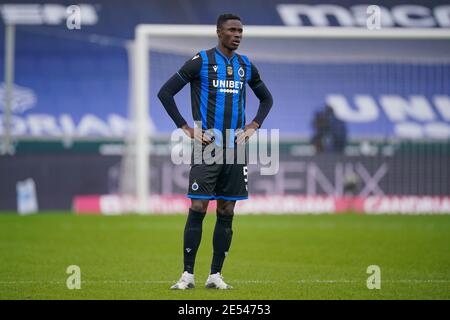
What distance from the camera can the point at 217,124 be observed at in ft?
26.6

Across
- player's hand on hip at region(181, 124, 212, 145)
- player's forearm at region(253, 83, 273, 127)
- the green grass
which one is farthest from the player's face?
the green grass

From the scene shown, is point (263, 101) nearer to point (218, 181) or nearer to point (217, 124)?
point (217, 124)

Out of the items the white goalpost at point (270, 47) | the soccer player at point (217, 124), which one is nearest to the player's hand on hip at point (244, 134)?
the soccer player at point (217, 124)

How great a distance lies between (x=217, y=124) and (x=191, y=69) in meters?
0.51

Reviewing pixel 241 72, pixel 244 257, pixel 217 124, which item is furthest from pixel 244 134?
pixel 244 257

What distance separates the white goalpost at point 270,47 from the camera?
19.0 metres

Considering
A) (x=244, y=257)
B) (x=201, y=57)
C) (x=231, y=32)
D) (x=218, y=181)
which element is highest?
(x=231, y=32)

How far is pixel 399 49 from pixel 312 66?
2585mm

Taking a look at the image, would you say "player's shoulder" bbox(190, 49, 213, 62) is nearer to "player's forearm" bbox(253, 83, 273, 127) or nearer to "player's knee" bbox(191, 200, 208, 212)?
"player's forearm" bbox(253, 83, 273, 127)

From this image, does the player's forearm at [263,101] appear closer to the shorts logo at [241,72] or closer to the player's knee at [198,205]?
the shorts logo at [241,72]

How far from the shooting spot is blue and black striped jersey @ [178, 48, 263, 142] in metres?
8.10

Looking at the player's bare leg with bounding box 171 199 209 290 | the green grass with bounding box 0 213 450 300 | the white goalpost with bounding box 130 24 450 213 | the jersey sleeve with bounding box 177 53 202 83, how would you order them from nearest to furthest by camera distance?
the green grass with bounding box 0 213 450 300 → the player's bare leg with bounding box 171 199 209 290 → the jersey sleeve with bounding box 177 53 202 83 → the white goalpost with bounding box 130 24 450 213
